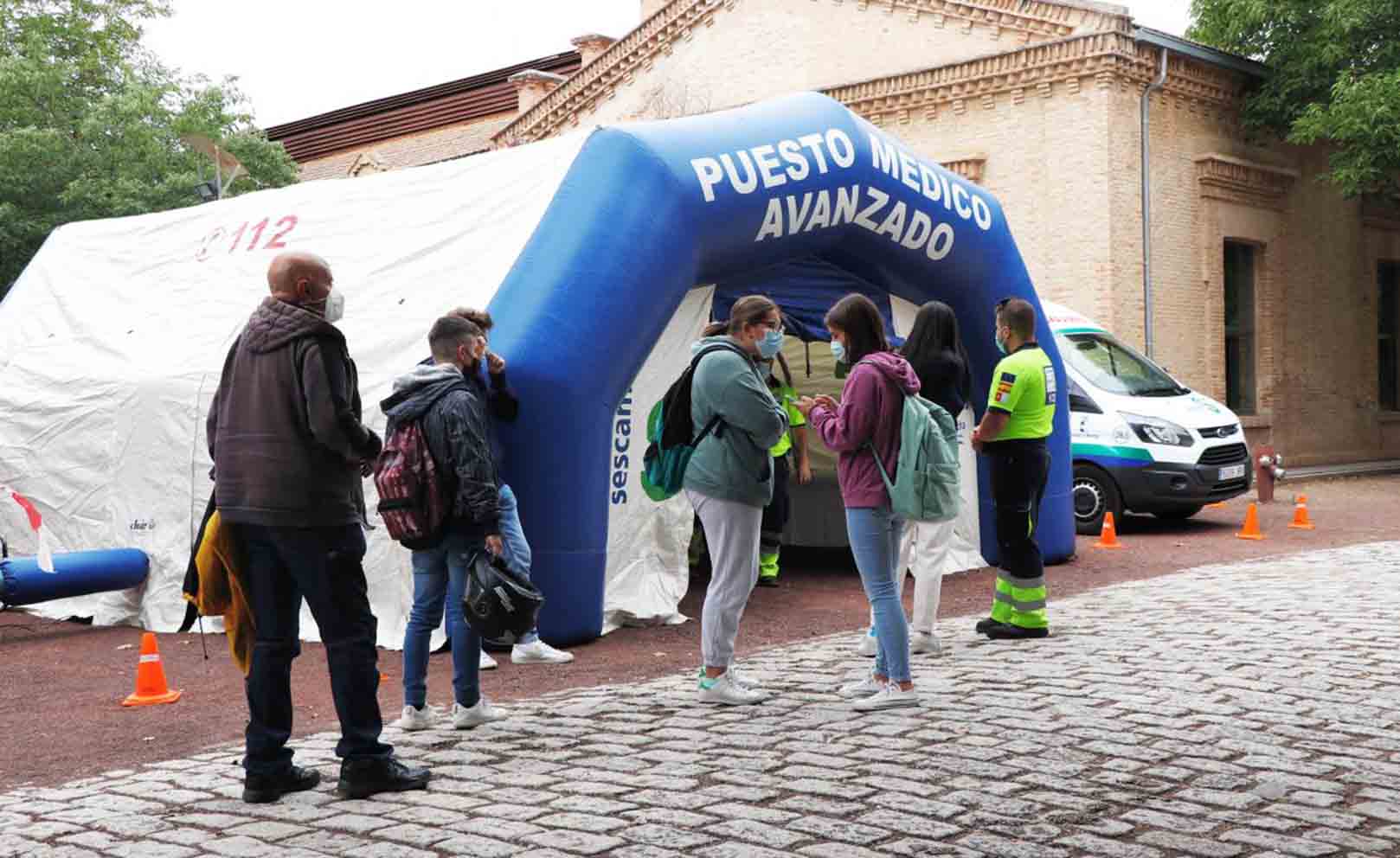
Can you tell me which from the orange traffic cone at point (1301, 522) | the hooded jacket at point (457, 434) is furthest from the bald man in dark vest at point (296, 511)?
the orange traffic cone at point (1301, 522)

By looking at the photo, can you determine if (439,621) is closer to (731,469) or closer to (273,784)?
(273,784)

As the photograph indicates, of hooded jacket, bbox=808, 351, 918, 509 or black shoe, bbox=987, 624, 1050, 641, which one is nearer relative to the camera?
hooded jacket, bbox=808, 351, 918, 509

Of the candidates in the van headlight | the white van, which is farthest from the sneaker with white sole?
the van headlight

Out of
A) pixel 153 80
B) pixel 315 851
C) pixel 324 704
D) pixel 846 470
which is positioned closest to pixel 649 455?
pixel 846 470

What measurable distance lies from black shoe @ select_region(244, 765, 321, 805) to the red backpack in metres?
1.11

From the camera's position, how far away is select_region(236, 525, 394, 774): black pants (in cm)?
501

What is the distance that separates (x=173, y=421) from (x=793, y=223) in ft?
14.0

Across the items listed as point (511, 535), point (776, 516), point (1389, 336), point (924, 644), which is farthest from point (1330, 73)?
point (511, 535)

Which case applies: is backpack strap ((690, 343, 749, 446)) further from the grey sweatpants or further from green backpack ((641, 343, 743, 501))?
the grey sweatpants

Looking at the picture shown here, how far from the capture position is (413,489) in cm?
586

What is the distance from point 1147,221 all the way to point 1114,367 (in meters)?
6.06

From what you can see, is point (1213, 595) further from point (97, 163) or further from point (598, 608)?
point (97, 163)

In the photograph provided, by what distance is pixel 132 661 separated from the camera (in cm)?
872

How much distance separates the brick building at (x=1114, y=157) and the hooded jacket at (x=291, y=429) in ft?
54.5
